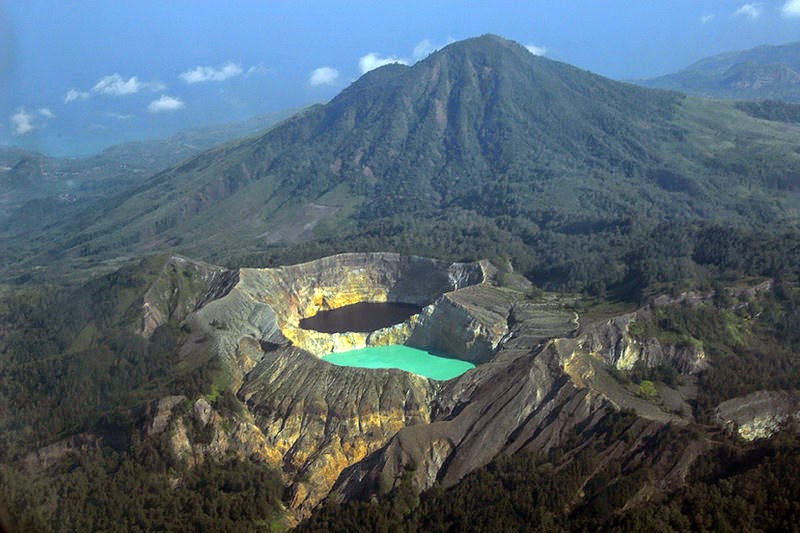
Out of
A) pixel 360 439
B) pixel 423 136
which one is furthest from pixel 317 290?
pixel 423 136

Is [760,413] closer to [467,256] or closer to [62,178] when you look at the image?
[467,256]

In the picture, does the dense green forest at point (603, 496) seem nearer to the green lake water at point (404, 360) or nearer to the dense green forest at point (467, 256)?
the dense green forest at point (467, 256)

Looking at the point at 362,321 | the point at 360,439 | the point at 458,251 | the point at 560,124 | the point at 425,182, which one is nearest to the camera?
the point at 360,439

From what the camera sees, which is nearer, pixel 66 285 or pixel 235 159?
pixel 66 285

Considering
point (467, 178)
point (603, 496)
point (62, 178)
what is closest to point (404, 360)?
point (603, 496)

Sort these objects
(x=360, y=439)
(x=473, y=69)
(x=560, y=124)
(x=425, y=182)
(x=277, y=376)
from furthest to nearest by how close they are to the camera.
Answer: (x=473, y=69), (x=560, y=124), (x=425, y=182), (x=277, y=376), (x=360, y=439)

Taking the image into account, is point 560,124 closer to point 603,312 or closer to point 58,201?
point 603,312

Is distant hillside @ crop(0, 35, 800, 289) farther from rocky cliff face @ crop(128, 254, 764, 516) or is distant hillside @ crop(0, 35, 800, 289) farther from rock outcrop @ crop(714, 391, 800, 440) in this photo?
rock outcrop @ crop(714, 391, 800, 440)
